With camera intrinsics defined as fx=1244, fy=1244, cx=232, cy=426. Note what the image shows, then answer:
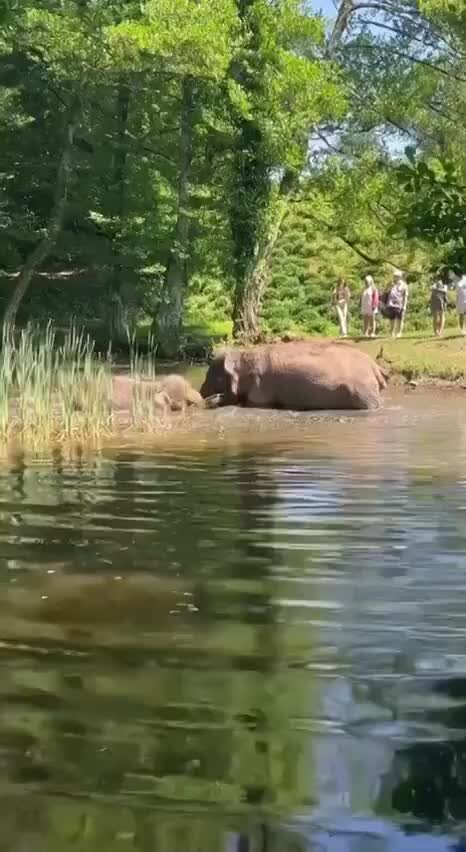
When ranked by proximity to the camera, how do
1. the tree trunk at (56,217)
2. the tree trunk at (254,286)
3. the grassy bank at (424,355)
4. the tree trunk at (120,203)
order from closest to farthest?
the grassy bank at (424,355)
the tree trunk at (56,217)
the tree trunk at (254,286)
the tree trunk at (120,203)

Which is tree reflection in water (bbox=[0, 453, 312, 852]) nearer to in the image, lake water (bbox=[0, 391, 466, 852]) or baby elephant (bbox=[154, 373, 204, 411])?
lake water (bbox=[0, 391, 466, 852])

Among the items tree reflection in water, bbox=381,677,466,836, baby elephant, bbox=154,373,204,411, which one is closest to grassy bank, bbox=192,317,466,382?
baby elephant, bbox=154,373,204,411

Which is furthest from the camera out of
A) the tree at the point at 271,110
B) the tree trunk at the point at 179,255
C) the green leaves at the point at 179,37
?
the tree trunk at the point at 179,255

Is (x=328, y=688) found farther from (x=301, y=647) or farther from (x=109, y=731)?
(x=109, y=731)

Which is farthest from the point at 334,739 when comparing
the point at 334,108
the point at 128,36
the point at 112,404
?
the point at 334,108

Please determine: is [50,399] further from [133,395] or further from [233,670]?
[233,670]

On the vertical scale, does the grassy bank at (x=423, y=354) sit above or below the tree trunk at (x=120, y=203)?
below

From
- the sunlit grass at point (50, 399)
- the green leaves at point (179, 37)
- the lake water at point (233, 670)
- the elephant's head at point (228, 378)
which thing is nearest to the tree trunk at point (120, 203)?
the green leaves at point (179, 37)

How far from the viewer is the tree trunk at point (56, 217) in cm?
2545

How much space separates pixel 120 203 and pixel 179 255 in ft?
7.83

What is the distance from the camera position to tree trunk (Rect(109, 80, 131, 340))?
26766 millimetres

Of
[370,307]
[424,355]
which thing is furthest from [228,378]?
[370,307]

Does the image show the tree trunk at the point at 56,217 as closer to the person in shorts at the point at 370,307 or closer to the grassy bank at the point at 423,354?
the grassy bank at the point at 423,354

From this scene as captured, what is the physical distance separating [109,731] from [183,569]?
2.87 metres
